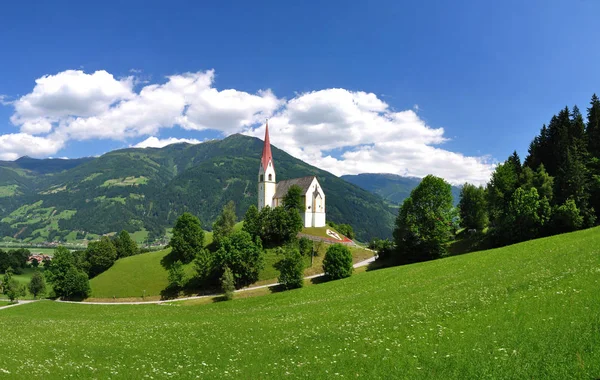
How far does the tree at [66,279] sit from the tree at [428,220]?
73.6 m

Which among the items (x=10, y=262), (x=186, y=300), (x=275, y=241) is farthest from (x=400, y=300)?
(x=10, y=262)

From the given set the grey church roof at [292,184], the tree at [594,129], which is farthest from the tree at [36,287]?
the tree at [594,129]

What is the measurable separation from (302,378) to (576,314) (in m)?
12.5

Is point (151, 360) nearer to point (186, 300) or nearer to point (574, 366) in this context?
point (574, 366)

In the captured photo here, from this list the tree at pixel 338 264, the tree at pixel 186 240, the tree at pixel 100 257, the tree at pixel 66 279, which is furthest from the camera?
the tree at pixel 100 257

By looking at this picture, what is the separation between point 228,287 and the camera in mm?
59594

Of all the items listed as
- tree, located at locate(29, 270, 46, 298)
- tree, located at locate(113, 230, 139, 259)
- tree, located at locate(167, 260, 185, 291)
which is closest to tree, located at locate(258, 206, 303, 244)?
tree, located at locate(167, 260, 185, 291)

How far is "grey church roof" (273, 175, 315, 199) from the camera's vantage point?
102 metres

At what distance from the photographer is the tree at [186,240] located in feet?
280

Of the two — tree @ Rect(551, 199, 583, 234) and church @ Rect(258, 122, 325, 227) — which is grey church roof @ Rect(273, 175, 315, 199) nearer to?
church @ Rect(258, 122, 325, 227)

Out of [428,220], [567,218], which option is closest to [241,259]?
[428,220]

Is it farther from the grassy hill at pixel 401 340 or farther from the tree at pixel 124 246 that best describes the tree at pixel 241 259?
the tree at pixel 124 246

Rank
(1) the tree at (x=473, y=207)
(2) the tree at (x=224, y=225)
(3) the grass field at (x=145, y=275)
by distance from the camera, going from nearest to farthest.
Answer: (3) the grass field at (x=145, y=275) → (1) the tree at (x=473, y=207) → (2) the tree at (x=224, y=225)

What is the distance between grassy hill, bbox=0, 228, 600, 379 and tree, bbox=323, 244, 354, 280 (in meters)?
28.4
